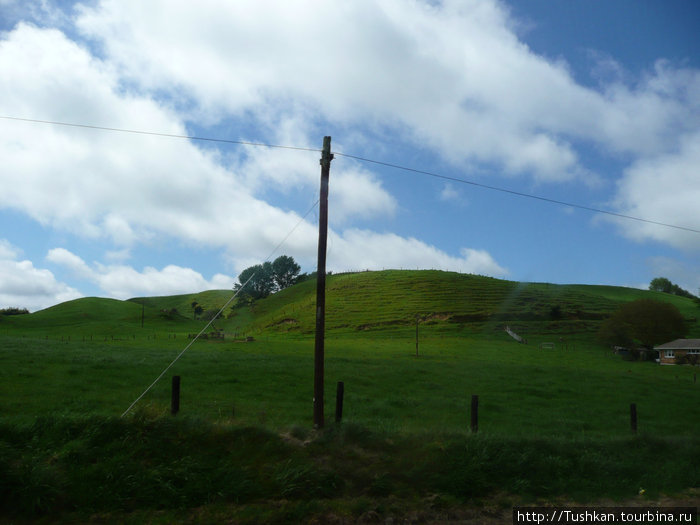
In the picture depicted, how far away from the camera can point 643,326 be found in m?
77.3

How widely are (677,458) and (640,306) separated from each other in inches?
3085

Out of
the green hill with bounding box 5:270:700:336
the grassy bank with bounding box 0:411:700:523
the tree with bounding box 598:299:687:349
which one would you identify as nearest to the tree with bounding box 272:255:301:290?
the green hill with bounding box 5:270:700:336

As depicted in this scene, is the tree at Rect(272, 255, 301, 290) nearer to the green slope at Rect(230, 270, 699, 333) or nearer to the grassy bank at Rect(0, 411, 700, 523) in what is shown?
the green slope at Rect(230, 270, 699, 333)

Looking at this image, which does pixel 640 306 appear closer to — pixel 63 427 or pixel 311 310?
pixel 311 310

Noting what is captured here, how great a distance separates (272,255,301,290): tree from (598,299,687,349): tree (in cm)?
11787

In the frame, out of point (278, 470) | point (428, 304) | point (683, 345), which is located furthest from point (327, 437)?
point (428, 304)

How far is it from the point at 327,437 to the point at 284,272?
167 meters

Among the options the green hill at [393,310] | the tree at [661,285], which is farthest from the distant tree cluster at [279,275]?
the tree at [661,285]

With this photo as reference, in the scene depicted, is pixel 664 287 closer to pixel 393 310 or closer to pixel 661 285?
pixel 661 285

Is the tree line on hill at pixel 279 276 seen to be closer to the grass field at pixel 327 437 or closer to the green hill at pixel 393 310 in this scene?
the green hill at pixel 393 310

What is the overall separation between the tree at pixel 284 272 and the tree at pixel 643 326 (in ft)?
387

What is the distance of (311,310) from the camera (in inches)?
4245

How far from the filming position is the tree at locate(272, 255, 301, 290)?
576 feet

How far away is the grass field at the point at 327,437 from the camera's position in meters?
9.15
